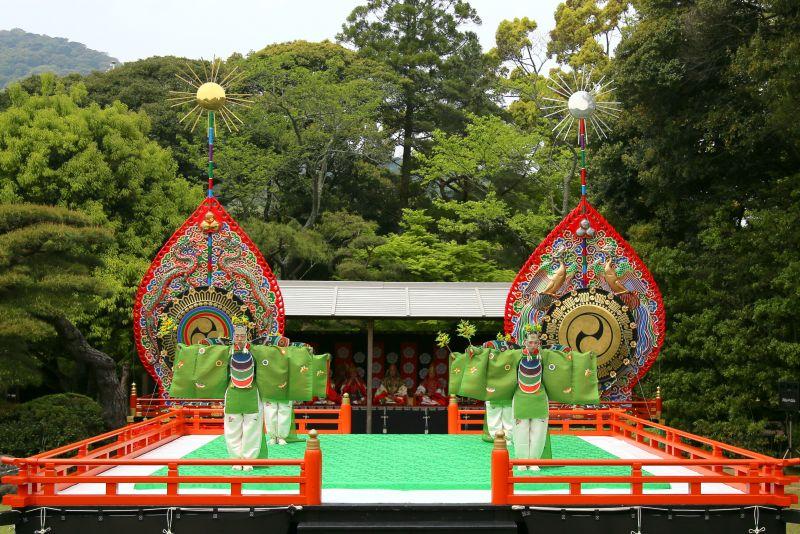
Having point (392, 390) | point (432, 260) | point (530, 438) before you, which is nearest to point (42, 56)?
point (432, 260)

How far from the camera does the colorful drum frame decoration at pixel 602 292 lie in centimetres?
1149

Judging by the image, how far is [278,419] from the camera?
1184 cm

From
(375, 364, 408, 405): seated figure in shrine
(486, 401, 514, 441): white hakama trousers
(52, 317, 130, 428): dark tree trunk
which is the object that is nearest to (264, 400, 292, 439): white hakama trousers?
(486, 401, 514, 441): white hakama trousers

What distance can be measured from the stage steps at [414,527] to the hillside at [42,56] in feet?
277

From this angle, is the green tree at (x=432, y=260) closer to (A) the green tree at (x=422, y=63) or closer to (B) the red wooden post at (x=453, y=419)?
(A) the green tree at (x=422, y=63)

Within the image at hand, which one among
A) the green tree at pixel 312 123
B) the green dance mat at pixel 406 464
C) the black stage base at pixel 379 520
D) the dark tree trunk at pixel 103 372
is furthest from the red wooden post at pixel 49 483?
the green tree at pixel 312 123

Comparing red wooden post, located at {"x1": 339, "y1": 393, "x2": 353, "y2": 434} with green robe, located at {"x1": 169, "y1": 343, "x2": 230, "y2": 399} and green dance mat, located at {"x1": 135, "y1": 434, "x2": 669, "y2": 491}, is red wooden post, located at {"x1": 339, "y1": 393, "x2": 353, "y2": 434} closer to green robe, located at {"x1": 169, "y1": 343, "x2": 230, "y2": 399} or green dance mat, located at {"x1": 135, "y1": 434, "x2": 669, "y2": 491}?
green dance mat, located at {"x1": 135, "y1": 434, "x2": 669, "y2": 491}

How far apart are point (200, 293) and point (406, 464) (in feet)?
13.9

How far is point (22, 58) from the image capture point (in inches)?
3588

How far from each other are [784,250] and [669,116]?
10.9 ft

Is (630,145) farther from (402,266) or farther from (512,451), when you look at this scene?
(512,451)

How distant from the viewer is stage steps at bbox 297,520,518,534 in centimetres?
698

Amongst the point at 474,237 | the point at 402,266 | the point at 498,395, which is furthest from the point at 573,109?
the point at 474,237

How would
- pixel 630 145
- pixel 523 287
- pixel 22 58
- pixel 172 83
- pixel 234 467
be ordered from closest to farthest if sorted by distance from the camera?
pixel 234 467
pixel 523 287
pixel 630 145
pixel 172 83
pixel 22 58
